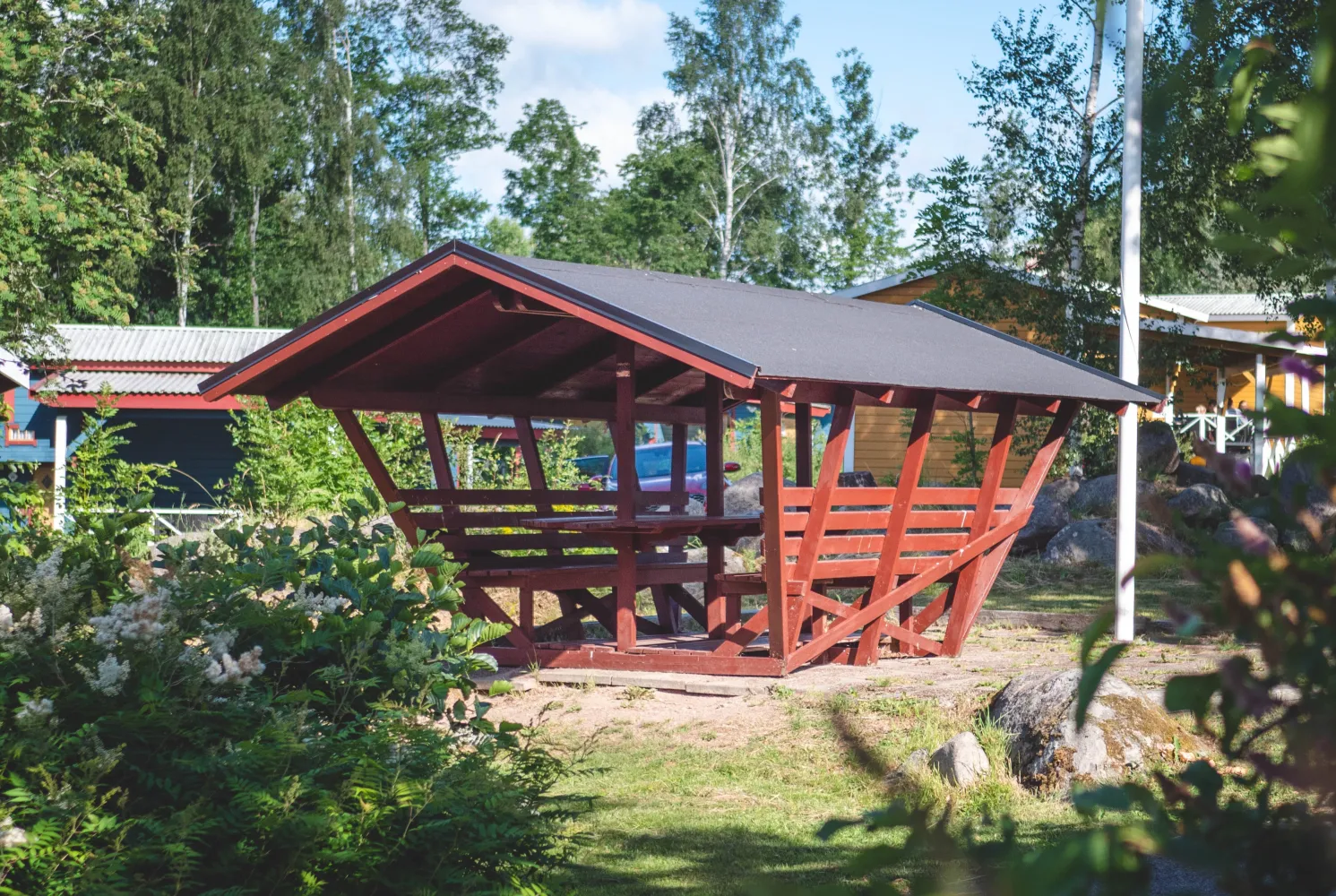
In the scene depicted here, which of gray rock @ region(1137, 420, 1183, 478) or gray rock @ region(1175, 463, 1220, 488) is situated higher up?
gray rock @ region(1137, 420, 1183, 478)

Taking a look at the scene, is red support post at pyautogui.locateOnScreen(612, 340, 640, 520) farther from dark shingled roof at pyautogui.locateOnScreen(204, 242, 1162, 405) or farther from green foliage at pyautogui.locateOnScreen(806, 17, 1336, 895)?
green foliage at pyautogui.locateOnScreen(806, 17, 1336, 895)

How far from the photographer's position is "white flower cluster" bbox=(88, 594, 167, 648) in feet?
11.7

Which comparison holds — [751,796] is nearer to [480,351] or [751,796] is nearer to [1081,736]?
[1081,736]

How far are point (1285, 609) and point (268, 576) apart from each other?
3699mm

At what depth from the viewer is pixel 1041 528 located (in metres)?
18.3

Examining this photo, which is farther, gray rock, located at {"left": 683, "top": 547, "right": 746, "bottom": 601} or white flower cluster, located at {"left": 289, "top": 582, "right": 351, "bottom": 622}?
gray rock, located at {"left": 683, "top": 547, "right": 746, "bottom": 601}

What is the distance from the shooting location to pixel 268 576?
14.4 ft

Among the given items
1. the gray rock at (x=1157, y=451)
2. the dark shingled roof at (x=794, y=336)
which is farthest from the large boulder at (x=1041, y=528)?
the dark shingled roof at (x=794, y=336)

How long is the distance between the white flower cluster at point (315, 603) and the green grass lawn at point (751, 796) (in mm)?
1119

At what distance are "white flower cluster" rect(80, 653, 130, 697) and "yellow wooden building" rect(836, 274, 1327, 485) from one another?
19.2m

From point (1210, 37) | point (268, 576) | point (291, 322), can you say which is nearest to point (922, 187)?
point (268, 576)

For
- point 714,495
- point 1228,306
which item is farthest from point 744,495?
point 1228,306

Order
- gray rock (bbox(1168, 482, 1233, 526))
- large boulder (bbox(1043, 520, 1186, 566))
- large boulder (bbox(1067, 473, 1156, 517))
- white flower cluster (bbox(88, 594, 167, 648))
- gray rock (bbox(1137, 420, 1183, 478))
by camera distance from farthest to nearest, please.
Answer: gray rock (bbox(1137, 420, 1183, 478)) < large boulder (bbox(1067, 473, 1156, 517)) < gray rock (bbox(1168, 482, 1233, 526)) < large boulder (bbox(1043, 520, 1186, 566)) < white flower cluster (bbox(88, 594, 167, 648))

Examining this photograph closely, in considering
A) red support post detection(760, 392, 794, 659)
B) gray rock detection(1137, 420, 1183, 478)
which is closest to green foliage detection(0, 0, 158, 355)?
red support post detection(760, 392, 794, 659)
